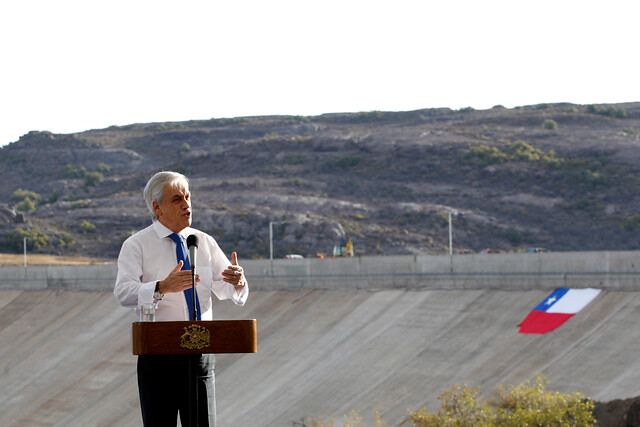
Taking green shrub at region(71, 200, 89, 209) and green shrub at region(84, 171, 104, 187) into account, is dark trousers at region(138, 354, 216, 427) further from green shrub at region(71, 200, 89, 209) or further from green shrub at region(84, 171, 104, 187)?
green shrub at region(84, 171, 104, 187)

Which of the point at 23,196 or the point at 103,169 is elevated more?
the point at 103,169

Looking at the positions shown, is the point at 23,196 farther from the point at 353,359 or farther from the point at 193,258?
the point at 193,258

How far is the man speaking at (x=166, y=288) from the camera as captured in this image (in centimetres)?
594

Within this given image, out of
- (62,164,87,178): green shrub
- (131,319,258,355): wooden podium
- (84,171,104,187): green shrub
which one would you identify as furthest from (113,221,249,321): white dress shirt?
(62,164,87,178): green shrub

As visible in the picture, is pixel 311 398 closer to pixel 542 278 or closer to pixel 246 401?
pixel 246 401

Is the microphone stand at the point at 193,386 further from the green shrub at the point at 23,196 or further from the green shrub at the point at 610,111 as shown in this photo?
the green shrub at the point at 23,196

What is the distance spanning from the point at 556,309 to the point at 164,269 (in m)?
19.8

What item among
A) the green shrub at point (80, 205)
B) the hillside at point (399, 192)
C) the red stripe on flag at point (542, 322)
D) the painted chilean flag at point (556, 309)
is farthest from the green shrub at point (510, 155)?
the red stripe on flag at point (542, 322)

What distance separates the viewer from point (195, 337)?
18.3 feet

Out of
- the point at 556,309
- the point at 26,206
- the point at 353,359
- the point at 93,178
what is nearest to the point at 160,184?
the point at 556,309

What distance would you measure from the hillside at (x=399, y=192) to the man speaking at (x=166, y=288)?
63348 millimetres

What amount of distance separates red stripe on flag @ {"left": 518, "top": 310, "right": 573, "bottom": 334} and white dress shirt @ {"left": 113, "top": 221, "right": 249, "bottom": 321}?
18253mm

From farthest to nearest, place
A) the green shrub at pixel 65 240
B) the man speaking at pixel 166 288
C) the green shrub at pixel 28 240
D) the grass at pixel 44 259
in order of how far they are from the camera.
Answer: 1. the green shrub at pixel 65 240
2. the green shrub at pixel 28 240
3. the grass at pixel 44 259
4. the man speaking at pixel 166 288

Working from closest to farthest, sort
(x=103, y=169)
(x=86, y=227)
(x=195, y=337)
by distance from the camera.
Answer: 1. (x=195, y=337)
2. (x=86, y=227)
3. (x=103, y=169)
